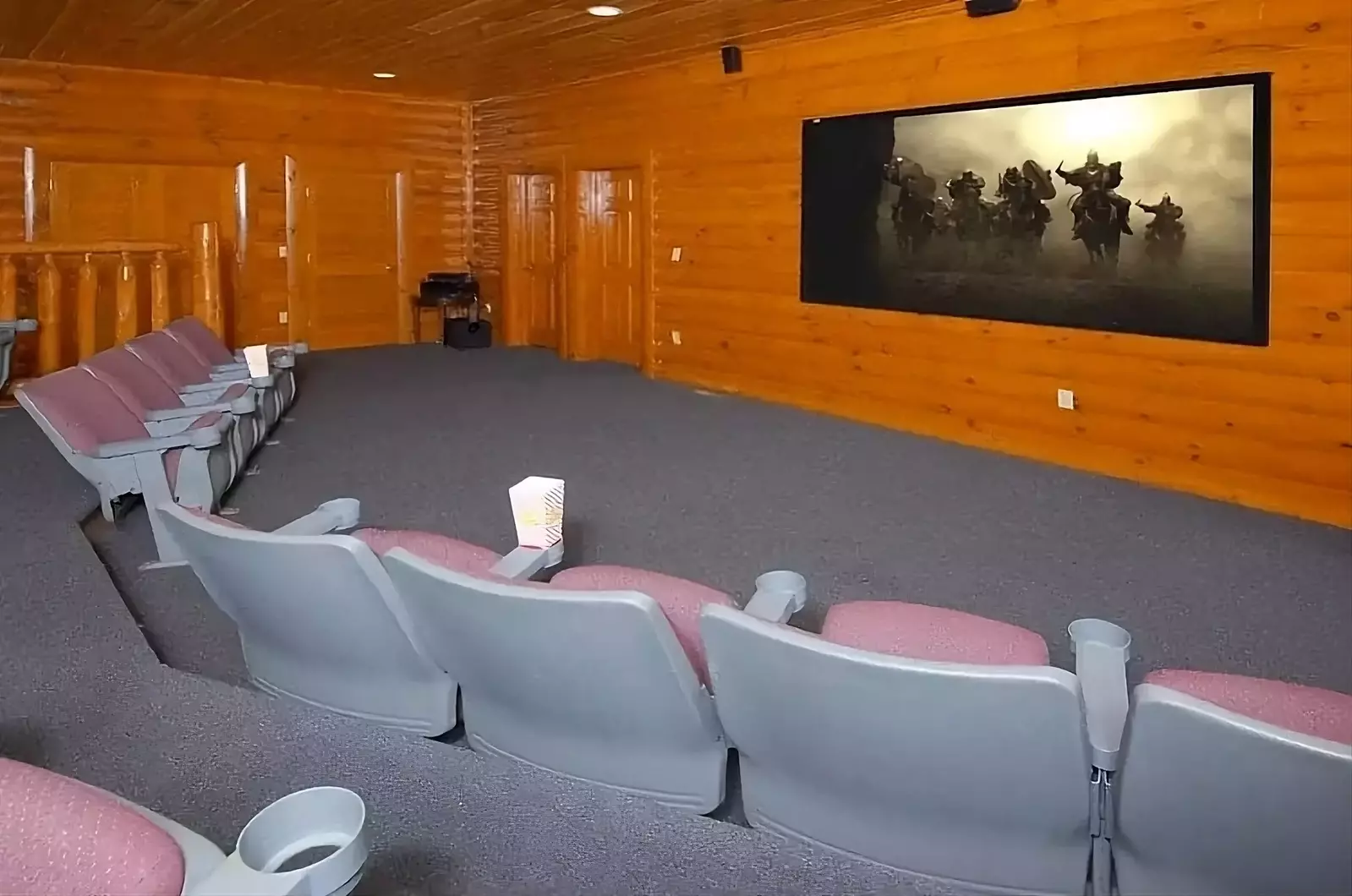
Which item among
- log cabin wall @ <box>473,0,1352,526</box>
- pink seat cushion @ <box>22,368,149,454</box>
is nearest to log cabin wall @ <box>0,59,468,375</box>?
log cabin wall @ <box>473,0,1352,526</box>

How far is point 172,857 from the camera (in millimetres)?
1166

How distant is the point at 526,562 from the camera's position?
9.29 feet

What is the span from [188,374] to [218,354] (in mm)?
880

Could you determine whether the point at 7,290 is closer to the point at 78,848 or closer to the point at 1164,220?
the point at 1164,220

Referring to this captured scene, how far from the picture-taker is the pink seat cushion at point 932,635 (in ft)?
7.48

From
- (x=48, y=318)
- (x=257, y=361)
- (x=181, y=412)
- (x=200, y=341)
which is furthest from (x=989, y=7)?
(x=48, y=318)

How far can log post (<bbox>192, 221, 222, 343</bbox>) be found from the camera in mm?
8039

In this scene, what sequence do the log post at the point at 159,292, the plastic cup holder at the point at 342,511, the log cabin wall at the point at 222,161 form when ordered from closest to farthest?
1. the plastic cup holder at the point at 342,511
2. the log post at the point at 159,292
3. the log cabin wall at the point at 222,161

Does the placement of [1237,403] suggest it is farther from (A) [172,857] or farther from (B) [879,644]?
(A) [172,857]

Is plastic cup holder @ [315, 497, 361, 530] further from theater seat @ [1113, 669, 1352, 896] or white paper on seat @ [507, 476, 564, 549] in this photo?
theater seat @ [1113, 669, 1352, 896]

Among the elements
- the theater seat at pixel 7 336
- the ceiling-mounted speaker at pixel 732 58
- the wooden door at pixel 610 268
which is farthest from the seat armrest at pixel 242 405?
the wooden door at pixel 610 268

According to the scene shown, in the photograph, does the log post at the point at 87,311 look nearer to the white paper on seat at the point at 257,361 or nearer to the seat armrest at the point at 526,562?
the white paper on seat at the point at 257,361

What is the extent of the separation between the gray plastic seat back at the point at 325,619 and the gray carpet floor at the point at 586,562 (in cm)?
15

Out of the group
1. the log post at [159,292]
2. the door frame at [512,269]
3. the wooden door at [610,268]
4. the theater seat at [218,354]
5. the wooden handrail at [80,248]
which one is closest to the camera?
the theater seat at [218,354]
